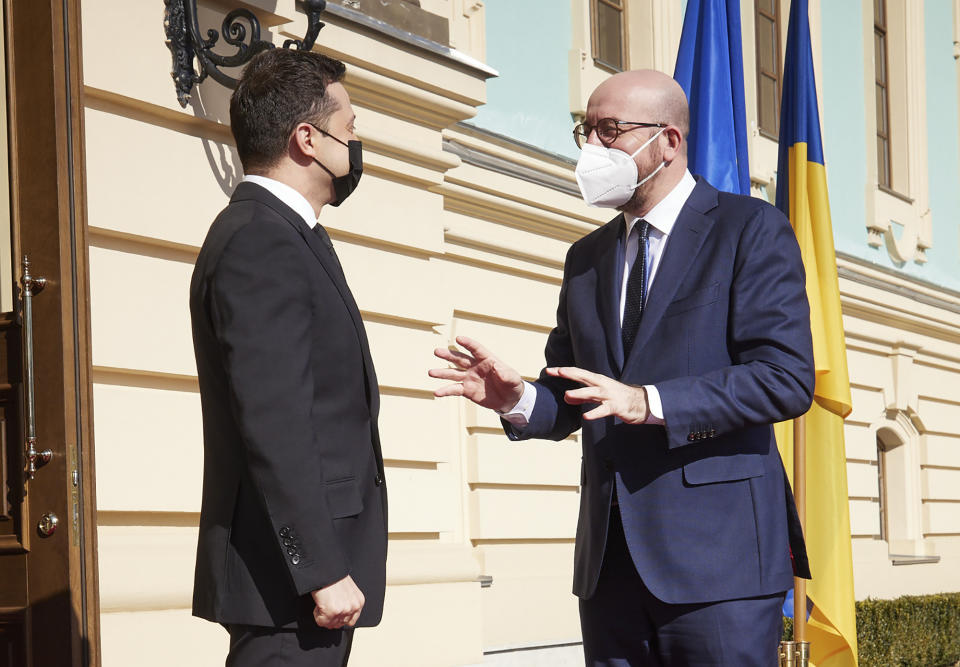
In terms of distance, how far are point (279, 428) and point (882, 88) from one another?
46.9 ft

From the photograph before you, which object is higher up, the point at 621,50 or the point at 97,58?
the point at 621,50

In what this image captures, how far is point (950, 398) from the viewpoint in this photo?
15406mm

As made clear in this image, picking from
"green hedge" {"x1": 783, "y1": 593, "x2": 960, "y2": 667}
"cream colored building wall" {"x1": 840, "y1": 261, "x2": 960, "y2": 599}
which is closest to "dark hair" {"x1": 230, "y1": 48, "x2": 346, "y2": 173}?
"green hedge" {"x1": 783, "y1": 593, "x2": 960, "y2": 667}

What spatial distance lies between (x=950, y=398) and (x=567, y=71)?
8.05 meters

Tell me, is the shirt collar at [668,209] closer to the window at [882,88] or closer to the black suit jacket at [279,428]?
the black suit jacket at [279,428]

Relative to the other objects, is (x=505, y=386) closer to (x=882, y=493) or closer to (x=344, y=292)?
(x=344, y=292)

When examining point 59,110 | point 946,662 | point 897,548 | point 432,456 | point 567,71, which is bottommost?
point 946,662

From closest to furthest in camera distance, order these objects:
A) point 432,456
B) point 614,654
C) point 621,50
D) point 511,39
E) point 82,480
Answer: point 614,654 < point 82,480 < point 432,456 < point 511,39 < point 621,50

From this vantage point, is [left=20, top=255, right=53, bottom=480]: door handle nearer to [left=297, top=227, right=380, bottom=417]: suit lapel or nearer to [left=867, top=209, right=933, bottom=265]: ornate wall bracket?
[left=297, top=227, right=380, bottom=417]: suit lapel

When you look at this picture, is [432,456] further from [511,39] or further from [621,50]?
[621,50]

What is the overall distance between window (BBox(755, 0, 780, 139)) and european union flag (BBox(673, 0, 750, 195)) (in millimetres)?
6554

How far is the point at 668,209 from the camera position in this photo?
307 cm

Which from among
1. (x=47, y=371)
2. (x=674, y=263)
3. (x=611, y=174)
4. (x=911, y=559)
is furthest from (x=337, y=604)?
(x=911, y=559)

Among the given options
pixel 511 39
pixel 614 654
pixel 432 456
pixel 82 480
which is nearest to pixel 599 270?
pixel 614 654
